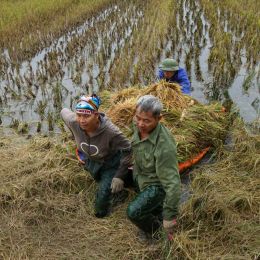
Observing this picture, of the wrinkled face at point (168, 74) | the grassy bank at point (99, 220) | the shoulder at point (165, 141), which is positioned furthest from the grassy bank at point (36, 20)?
the shoulder at point (165, 141)

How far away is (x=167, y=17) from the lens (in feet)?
31.9

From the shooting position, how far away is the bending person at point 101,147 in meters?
2.95

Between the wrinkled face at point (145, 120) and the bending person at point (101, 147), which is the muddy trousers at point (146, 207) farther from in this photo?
the wrinkled face at point (145, 120)

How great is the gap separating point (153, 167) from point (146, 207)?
1.05 ft

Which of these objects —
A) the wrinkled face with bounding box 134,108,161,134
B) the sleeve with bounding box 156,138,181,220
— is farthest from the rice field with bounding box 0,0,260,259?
the wrinkled face with bounding box 134,108,161,134

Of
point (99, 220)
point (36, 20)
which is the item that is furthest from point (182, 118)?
point (36, 20)

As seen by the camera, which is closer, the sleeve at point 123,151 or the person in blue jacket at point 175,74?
the sleeve at point 123,151

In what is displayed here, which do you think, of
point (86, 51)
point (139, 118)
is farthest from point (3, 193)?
point (86, 51)

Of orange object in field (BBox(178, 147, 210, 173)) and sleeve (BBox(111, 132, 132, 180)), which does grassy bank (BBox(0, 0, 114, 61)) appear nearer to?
orange object in field (BBox(178, 147, 210, 173))

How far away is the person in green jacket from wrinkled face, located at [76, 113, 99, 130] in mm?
411

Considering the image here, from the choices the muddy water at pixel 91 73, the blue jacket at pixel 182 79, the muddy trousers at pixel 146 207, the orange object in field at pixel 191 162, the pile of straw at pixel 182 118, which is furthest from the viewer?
the muddy water at pixel 91 73

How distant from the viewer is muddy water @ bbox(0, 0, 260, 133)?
547 cm

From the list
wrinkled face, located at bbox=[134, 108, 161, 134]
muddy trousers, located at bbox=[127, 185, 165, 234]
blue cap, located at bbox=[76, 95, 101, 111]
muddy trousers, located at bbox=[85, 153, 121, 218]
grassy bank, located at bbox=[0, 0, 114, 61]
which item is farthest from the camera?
grassy bank, located at bbox=[0, 0, 114, 61]

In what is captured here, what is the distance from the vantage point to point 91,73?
670 centimetres
